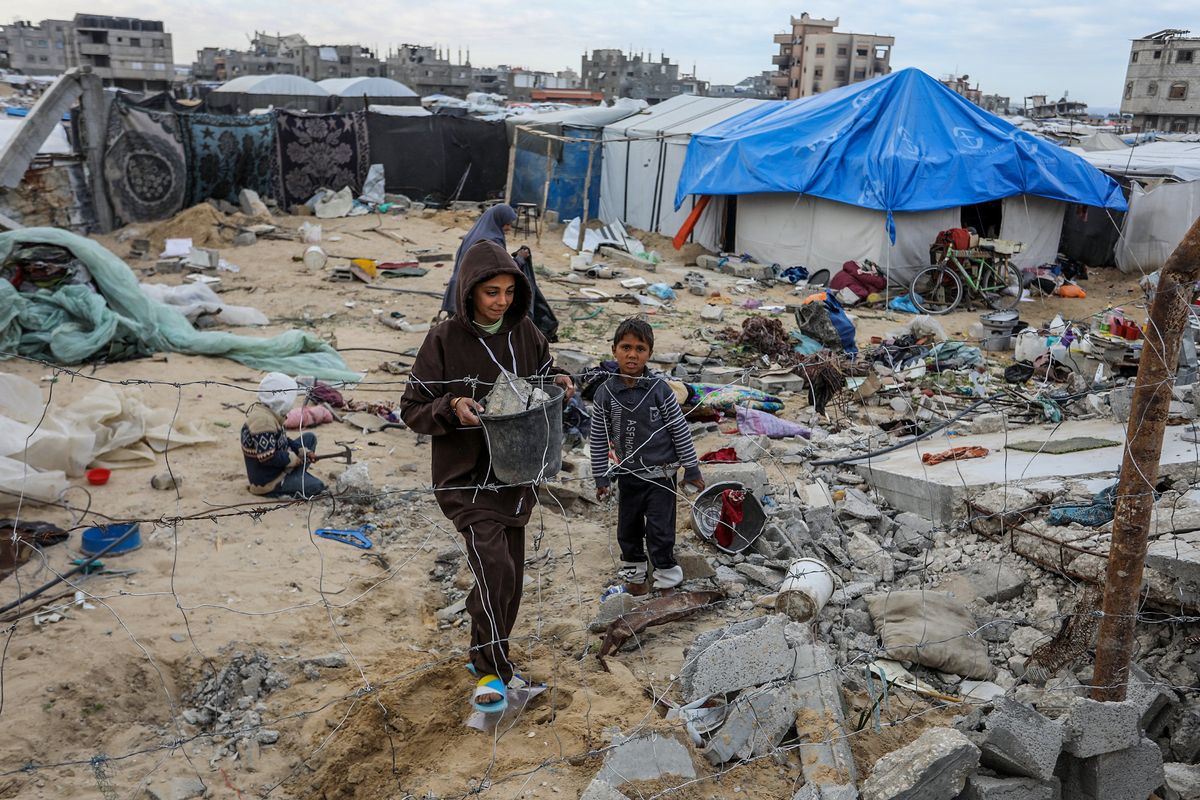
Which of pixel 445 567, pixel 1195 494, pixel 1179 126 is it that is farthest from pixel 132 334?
pixel 1179 126

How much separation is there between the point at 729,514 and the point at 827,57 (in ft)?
170

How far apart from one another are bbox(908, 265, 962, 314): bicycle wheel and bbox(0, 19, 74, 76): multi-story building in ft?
222

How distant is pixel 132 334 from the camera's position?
307 inches

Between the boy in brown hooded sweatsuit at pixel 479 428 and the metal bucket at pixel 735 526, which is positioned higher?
the boy in brown hooded sweatsuit at pixel 479 428

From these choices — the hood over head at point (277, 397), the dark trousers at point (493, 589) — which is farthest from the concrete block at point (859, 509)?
the hood over head at point (277, 397)

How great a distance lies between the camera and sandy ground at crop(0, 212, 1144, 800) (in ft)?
9.72

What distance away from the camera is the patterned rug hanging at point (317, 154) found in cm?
1788

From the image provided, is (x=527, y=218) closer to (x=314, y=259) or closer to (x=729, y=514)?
(x=314, y=259)

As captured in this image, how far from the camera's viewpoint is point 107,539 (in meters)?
4.34

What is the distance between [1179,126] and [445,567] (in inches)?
1692

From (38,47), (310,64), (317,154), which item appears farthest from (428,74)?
(317,154)

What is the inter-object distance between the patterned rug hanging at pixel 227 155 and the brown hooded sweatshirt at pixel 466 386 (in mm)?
15180

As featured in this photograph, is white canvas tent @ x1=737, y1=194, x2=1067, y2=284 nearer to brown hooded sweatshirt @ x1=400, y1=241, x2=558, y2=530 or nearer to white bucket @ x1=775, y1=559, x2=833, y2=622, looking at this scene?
white bucket @ x1=775, y1=559, x2=833, y2=622

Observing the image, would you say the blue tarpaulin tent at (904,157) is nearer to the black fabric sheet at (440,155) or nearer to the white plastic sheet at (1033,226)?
the white plastic sheet at (1033,226)
